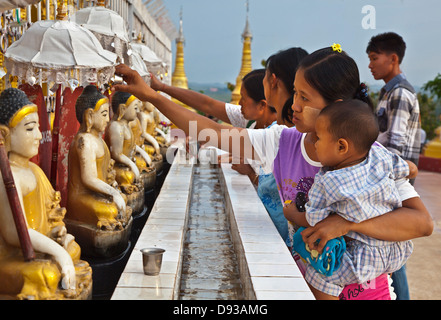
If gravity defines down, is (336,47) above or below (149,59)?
above

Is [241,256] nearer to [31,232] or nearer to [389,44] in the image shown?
[31,232]

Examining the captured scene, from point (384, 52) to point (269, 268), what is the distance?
7.00 ft

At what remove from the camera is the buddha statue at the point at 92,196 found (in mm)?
2924

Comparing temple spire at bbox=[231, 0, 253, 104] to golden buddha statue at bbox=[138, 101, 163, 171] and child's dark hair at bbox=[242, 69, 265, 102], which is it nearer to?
golden buddha statue at bbox=[138, 101, 163, 171]

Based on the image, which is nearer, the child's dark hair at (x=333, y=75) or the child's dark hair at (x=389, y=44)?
the child's dark hair at (x=333, y=75)

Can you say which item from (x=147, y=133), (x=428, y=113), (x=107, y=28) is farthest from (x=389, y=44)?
(x=428, y=113)

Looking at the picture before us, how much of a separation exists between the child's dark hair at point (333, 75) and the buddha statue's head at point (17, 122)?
1269mm

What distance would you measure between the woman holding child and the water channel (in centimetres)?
72

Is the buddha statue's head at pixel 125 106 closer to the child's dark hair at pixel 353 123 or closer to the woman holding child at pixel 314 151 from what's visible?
the woman holding child at pixel 314 151

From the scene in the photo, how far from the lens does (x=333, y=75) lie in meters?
1.88

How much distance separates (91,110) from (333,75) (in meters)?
1.77

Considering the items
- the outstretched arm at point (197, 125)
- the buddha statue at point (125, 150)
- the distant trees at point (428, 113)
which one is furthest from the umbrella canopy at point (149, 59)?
the distant trees at point (428, 113)
